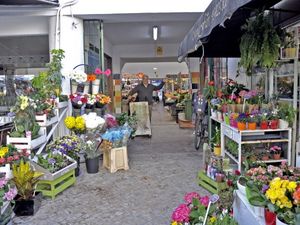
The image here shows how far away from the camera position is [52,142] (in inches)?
186

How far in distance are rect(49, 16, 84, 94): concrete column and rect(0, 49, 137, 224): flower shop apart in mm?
370

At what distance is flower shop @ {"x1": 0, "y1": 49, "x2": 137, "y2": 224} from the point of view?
132 inches

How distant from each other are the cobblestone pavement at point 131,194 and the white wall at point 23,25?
314cm

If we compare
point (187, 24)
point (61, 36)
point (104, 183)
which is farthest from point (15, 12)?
point (187, 24)

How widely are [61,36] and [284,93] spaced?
411cm

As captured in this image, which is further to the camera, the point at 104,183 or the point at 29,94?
the point at 29,94

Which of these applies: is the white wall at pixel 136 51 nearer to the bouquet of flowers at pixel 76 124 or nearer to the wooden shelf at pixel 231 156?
the bouquet of flowers at pixel 76 124

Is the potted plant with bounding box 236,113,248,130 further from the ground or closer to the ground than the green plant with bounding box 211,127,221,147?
further from the ground

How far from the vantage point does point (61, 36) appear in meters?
6.22

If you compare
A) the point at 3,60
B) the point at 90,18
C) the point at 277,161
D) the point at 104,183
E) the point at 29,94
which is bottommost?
the point at 104,183

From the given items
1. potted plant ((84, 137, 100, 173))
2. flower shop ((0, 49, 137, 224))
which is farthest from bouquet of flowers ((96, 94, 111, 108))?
potted plant ((84, 137, 100, 173))

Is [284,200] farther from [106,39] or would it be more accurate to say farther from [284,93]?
[106,39]

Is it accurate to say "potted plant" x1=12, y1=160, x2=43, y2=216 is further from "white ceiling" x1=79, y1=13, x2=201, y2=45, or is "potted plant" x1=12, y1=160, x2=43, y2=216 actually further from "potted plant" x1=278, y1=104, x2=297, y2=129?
"white ceiling" x1=79, y1=13, x2=201, y2=45

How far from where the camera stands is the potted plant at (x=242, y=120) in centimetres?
380
